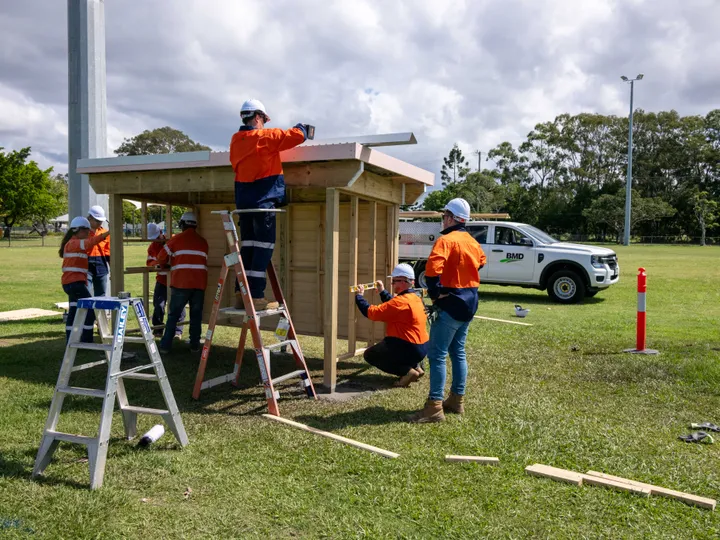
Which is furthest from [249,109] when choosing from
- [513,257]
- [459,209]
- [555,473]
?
[513,257]

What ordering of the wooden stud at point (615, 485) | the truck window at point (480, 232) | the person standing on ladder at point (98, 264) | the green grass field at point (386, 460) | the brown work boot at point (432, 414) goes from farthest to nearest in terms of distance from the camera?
the truck window at point (480, 232) → the person standing on ladder at point (98, 264) → the brown work boot at point (432, 414) → the wooden stud at point (615, 485) → the green grass field at point (386, 460)

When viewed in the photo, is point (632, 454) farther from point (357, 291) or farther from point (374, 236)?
point (374, 236)

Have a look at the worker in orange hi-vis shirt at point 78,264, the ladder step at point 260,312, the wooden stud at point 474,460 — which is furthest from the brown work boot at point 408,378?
the worker in orange hi-vis shirt at point 78,264

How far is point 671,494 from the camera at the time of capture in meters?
3.65

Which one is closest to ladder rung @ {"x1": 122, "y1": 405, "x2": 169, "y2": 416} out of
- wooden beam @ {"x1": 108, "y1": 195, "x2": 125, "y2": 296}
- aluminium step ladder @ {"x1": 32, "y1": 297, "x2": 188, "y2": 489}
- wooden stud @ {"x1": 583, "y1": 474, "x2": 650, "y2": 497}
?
aluminium step ladder @ {"x1": 32, "y1": 297, "x2": 188, "y2": 489}

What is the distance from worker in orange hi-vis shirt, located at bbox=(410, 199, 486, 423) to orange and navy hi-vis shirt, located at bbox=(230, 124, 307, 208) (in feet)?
5.40

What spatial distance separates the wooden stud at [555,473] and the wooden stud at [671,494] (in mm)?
109

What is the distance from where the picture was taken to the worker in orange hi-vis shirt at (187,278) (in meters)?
7.66

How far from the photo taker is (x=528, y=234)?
46.6 feet

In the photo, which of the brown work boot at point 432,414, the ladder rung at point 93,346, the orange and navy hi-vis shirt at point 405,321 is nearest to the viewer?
the ladder rung at point 93,346

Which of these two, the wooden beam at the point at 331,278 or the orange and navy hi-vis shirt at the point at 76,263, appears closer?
the wooden beam at the point at 331,278

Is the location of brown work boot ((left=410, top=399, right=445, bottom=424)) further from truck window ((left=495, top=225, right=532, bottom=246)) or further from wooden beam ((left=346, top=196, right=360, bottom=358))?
truck window ((left=495, top=225, right=532, bottom=246))

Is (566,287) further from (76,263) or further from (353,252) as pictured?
(76,263)

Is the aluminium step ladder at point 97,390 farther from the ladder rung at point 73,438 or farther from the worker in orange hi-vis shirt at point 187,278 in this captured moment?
the worker in orange hi-vis shirt at point 187,278
